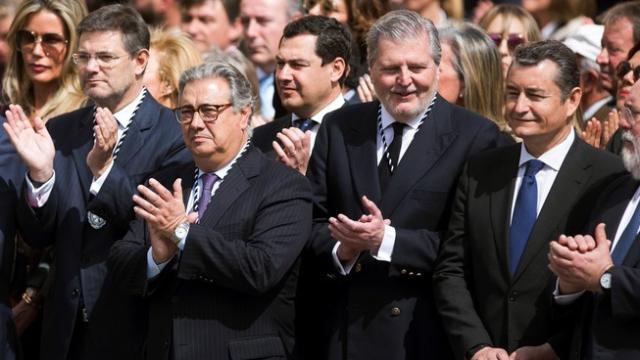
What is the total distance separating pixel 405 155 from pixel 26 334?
2525mm

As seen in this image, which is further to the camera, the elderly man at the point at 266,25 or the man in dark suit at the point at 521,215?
the elderly man at the point at 266,25

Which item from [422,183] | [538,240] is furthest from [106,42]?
[538,240]

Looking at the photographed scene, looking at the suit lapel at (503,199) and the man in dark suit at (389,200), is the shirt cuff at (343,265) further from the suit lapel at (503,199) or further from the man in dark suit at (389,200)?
the suit lapel at (503,199)

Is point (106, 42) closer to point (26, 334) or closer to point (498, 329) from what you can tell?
point (26, 334)

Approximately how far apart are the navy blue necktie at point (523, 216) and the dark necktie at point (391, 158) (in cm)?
69

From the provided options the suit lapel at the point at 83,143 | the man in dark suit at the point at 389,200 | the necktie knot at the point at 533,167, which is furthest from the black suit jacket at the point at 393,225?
the suit lapel at the point at 83,143

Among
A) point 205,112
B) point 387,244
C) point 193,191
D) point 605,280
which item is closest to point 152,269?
point 193,191

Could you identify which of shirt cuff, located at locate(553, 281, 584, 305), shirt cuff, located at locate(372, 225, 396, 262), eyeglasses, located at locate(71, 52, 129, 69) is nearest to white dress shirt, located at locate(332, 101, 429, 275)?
shirt cuff, located at locate(372, 225, 396, 262)

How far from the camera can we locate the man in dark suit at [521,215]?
251 inches

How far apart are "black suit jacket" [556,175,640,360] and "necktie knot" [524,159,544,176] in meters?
0.37

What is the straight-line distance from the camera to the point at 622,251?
610 centimetres

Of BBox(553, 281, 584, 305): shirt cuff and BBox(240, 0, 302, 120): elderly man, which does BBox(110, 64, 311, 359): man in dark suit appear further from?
BBox(240, 0, 302, 120): elderly man

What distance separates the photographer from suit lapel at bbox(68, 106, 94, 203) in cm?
745

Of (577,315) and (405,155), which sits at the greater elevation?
(405,155)
